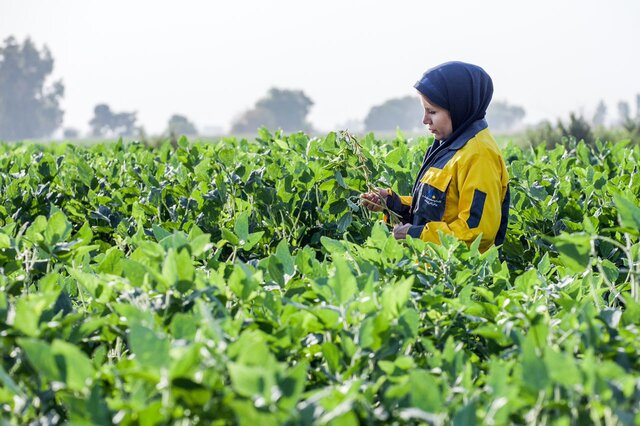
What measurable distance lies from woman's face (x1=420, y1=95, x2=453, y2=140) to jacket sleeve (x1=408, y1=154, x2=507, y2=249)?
0.28 meters

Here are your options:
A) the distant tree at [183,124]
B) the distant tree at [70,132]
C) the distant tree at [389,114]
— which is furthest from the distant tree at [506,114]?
the distant tree at [70,132]

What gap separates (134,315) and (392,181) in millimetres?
2740

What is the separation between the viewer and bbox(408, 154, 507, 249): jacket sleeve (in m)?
3.22

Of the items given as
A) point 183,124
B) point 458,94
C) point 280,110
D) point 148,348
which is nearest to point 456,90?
point 458,94

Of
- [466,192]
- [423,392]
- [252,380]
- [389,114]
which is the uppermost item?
[252,380]

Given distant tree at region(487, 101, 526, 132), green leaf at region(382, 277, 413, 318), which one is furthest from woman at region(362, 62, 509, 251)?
distant tree at region(487, 101, 526, 132)

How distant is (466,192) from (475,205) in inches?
2.7

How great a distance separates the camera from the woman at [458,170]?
10.6 ft

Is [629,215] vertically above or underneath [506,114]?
above

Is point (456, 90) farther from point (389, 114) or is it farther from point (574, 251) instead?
point (389, 114)

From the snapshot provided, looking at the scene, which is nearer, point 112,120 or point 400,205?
point 400,205

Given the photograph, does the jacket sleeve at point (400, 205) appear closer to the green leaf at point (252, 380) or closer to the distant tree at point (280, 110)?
the green leaf at point (252, 380)

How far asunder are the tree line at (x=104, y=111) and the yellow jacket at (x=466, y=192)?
7835 centimetres

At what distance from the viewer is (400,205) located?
12.2ft
